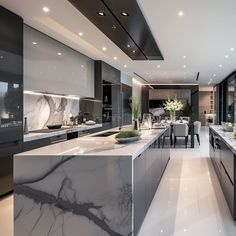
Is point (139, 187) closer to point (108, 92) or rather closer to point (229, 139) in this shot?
point (229, 139)

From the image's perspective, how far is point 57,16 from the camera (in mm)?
4449

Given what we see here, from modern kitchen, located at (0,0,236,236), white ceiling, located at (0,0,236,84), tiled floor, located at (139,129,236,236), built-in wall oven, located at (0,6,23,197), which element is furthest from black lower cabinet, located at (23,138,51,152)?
tiled floor, located at (139,129,236,236)

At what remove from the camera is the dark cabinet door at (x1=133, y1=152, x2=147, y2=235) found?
255 centimetres

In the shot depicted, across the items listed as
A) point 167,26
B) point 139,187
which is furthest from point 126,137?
point 167,26

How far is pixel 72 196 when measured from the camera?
7.70 feet

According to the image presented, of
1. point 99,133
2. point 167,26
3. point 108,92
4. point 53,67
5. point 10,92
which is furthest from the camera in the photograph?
point 108,92

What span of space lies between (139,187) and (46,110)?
13.1 ft

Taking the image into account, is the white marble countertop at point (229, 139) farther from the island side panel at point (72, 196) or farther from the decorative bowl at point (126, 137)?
the island side panel at point (72, 196)

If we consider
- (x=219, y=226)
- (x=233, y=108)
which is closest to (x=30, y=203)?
(x=219, y=226)

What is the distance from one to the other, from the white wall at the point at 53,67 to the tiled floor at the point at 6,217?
1901 mm

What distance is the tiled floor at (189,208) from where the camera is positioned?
115 inches

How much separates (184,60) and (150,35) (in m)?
3.26

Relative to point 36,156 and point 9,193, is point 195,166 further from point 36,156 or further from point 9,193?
point 36,156

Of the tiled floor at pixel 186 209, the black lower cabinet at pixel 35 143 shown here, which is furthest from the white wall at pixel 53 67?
the tiled floor at pixel 186 209
